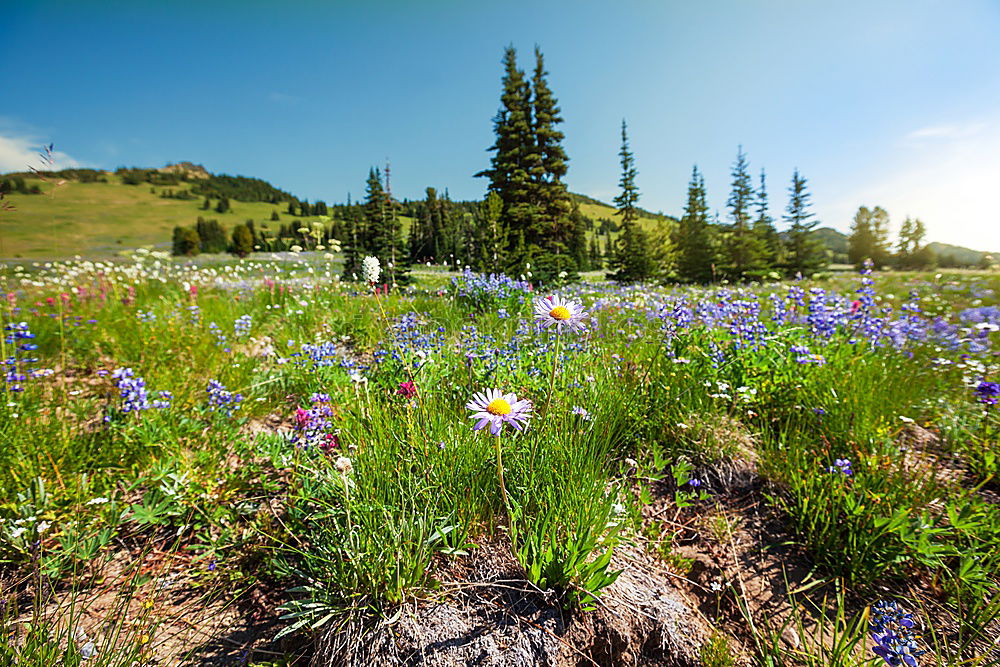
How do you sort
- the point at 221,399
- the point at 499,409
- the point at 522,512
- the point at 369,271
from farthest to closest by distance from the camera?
the point at 221,399, the point at 369,271, the point at 522,512, the point at 499,409

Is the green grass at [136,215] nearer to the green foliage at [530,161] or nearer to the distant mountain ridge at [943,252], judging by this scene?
the green foliage at [530,161]

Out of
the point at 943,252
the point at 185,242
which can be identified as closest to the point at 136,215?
the point at 185,242

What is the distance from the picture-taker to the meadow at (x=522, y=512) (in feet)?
5.57

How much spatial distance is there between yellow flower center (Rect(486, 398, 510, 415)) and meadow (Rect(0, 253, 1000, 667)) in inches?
1.0

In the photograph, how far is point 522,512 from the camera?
6.49 feet

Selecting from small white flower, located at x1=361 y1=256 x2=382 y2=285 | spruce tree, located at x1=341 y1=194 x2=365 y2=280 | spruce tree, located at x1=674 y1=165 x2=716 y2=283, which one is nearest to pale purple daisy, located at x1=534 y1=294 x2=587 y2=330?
small white flower, located at x1=361 y1=256 x2=382 y2=285

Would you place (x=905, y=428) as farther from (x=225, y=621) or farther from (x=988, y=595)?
(x=225, y=621)

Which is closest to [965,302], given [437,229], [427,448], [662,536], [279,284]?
[662,536]

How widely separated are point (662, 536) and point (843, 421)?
1.73 meters

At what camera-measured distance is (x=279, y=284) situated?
873 cm

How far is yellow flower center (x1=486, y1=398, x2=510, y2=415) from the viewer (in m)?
1.64

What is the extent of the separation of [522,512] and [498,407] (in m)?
0.71

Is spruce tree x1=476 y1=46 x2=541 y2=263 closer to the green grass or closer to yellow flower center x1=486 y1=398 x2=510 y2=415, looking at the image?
yellow flower center x1=486 y1=398 x2=510 y2=415

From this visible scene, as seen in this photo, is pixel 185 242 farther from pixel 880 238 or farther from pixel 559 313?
pixel 880 238
